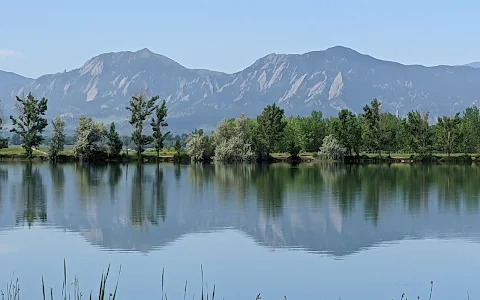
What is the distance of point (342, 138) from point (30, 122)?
4284 centimetres

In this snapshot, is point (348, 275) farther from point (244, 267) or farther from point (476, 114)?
point (476, 114)

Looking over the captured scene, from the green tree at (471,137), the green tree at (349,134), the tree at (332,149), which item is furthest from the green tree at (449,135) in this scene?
the tree at (332,149)

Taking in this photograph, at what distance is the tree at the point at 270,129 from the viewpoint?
340 feet

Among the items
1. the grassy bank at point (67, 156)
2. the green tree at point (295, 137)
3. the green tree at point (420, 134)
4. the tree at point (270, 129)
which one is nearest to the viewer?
the grassy bank at point (67, 156)

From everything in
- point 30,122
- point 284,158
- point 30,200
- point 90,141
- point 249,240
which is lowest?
point 249,240

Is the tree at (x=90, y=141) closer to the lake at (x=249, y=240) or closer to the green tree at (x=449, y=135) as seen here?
the lake at (x=249, y=240)

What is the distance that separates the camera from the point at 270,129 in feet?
340

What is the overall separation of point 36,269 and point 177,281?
478 cm

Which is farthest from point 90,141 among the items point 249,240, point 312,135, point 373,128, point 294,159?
point 249,240

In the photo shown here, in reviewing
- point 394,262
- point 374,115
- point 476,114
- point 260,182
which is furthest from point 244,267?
point 476,114

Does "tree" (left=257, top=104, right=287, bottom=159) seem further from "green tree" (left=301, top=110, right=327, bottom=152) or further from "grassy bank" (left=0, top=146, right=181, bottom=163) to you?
"grassy bank" (left=0, top=146, right=181, bottom=163)

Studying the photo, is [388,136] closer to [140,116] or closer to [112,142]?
[140,116]

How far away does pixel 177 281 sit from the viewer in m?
20.8

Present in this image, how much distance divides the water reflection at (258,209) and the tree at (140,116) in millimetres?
37209
